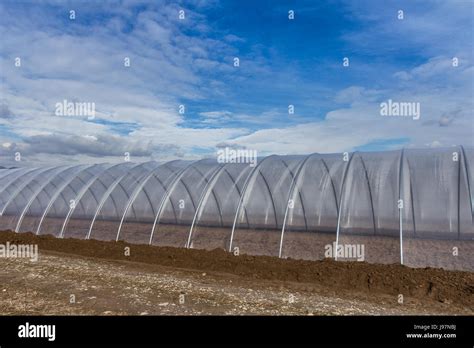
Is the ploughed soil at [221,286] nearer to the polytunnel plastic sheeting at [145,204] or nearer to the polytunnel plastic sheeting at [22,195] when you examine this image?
the polytunnel plastic sheeting at [145,204]

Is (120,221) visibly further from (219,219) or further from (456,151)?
(456,151)

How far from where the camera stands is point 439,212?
44.1 ft

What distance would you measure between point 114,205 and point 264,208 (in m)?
8.55

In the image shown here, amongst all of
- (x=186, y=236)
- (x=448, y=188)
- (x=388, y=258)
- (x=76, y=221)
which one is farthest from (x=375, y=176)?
(x=76, y=221)

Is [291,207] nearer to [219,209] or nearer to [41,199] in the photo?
[219,209]

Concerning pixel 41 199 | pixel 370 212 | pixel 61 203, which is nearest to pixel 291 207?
pixel 370 212

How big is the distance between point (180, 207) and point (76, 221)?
6218mm

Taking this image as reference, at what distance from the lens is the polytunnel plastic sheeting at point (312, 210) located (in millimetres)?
14078

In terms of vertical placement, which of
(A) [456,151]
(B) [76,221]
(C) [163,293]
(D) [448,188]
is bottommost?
(C) [163,293]

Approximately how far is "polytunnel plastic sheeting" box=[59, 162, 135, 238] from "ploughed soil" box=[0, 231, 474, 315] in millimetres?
4104

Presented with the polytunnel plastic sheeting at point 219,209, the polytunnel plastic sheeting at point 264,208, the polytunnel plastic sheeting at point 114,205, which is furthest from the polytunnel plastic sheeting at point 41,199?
the polytunnel plastic sheeting at point 264,208

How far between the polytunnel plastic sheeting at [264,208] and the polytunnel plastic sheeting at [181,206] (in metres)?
1.50

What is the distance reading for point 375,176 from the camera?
15109mm

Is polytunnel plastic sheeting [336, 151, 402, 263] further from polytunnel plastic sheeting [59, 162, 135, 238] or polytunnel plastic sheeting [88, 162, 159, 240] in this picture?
polytunnel plastic sheeting [59, 162, 135, 238]
